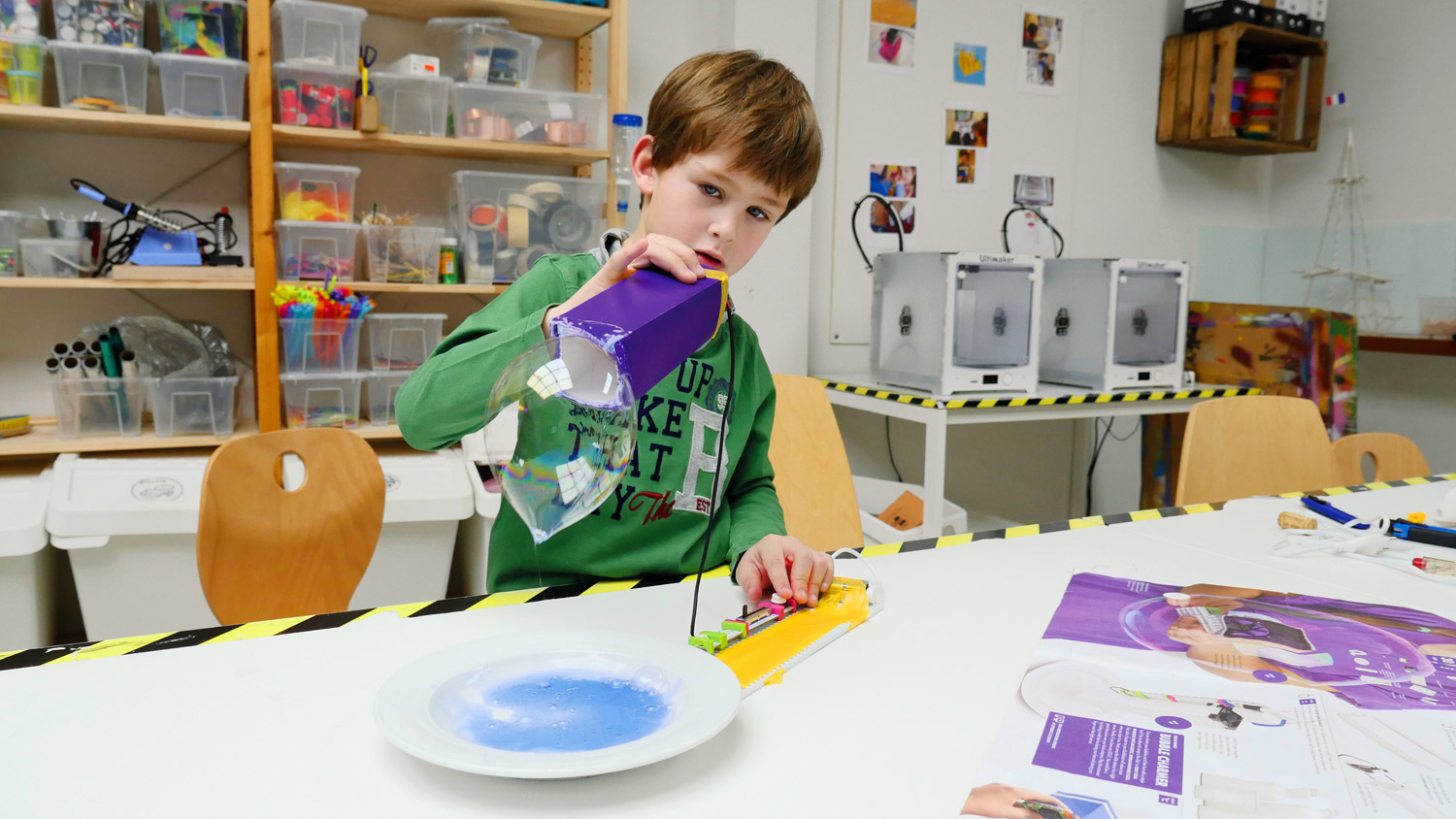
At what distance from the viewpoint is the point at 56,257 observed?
195 cm

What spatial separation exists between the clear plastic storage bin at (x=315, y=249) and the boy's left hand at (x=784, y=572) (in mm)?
1569

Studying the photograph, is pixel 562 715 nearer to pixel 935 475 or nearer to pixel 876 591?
pixel 876 591

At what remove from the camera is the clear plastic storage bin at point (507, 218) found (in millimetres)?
2238

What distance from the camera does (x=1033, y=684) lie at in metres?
0.73

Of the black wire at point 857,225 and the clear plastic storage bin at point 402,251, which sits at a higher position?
the black wire at point 857,225

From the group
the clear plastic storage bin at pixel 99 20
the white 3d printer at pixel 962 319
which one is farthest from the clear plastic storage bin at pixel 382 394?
the white 3d printer at pixel 962 319

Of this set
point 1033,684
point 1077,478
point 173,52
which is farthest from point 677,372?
point 1077,478

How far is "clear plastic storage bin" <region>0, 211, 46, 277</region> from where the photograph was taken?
1911 mm

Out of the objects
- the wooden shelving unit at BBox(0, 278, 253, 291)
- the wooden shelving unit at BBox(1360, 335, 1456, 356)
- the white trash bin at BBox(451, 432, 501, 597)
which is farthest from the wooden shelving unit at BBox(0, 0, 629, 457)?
the wooden shelving unit at BBox(1360, 335, 1456, 356)

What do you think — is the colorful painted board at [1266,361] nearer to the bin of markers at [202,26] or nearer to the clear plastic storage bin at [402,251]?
the clear plastic storage bin at [402,251]

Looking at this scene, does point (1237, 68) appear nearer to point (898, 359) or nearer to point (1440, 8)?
Result: point (1440, 8)

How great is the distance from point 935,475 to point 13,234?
2070 millimetres

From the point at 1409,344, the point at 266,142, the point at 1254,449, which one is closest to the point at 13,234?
the point at 266,142

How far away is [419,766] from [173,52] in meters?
1.95
